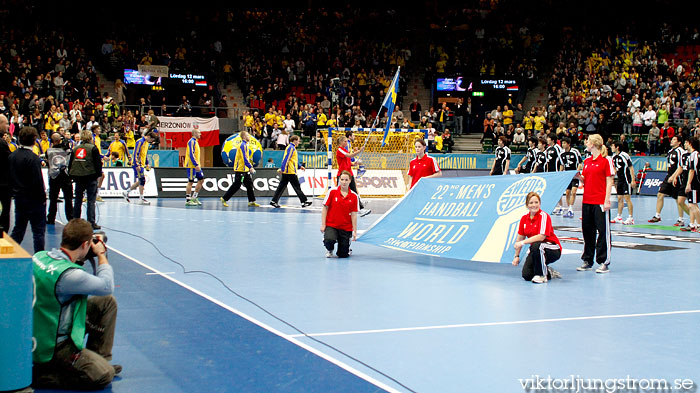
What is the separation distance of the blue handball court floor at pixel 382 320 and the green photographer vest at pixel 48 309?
21.9 inches

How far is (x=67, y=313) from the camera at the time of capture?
4969 millimetres

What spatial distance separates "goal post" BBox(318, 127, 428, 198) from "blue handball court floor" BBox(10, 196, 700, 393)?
42.7 ft

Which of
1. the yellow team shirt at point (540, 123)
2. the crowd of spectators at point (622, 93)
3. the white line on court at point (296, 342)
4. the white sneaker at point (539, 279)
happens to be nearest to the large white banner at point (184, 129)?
the crowd of spectators at point (622, 93)

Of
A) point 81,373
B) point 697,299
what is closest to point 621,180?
point 697,299

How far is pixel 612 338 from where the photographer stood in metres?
6.60

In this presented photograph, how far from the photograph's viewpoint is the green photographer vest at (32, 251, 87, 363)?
4.87 m

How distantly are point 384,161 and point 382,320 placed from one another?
774 inches

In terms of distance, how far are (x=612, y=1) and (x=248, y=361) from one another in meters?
43.0

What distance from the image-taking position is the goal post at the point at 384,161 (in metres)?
25.8

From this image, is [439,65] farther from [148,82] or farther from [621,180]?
[621,180]

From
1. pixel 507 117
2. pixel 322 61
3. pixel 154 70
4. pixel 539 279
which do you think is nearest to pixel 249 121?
pixel 154 70

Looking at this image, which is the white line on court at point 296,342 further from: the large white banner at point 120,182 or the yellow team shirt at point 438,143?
the yellow team shirt at point 438,143

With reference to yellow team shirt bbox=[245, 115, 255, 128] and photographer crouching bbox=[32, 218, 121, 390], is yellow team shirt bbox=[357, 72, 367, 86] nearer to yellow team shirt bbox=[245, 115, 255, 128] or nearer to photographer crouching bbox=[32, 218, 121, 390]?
yellow team shirt bbox=[245, 115, 255, 128]

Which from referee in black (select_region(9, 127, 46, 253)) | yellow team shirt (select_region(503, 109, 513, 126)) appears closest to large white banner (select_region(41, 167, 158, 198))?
referee in black (select_region(9, 127, 46, 253))
